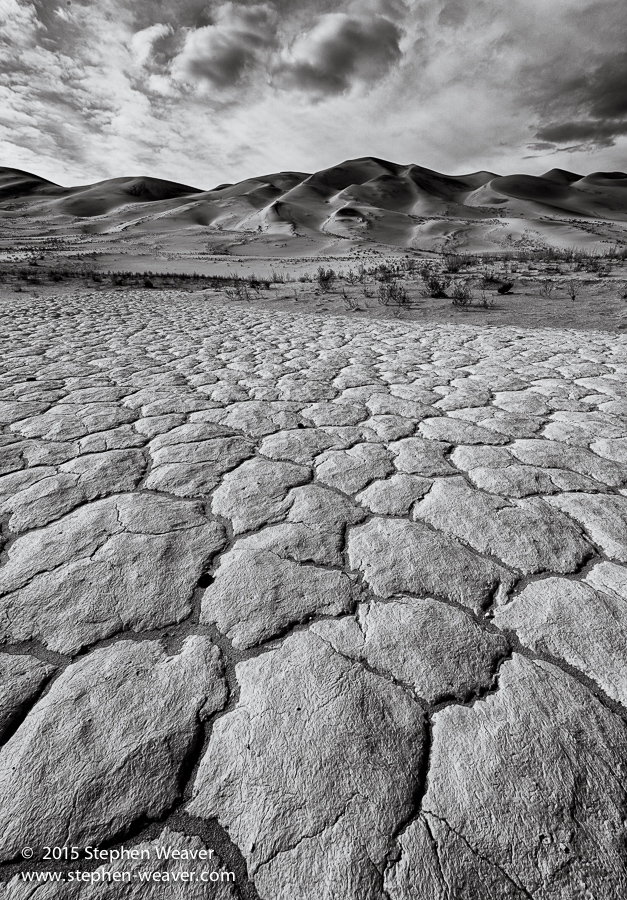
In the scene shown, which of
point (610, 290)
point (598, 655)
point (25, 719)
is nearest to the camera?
point (25, 719)

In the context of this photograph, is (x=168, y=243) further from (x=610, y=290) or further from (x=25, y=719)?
(x=25, y=719)

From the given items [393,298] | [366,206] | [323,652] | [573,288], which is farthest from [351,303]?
[366,206]

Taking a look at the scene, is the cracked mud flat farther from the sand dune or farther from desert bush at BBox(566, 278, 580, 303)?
the sand dune

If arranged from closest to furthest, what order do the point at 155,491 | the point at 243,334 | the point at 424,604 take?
the point at 424,604 < the point at 155,491 < the point at 243,334

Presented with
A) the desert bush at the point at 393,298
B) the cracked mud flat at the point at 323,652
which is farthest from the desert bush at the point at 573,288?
the cracked mud flat at the point at 323,652

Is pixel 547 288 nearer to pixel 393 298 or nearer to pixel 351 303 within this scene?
pixel 393 298

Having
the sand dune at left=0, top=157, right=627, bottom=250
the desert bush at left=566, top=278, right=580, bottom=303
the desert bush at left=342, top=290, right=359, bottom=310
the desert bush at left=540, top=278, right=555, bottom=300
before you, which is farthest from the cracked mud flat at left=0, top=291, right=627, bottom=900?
the sand dune at left=0, top=157, right=627, bottom=250

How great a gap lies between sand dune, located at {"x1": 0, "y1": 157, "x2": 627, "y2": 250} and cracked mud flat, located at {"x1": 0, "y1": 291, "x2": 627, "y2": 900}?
141ft

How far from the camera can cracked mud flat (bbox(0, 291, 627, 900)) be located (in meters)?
0.87

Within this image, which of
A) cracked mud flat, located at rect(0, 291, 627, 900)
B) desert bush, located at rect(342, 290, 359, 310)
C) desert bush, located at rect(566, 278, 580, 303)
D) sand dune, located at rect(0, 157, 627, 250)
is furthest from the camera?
sand dune, located at rect(0, 157, 627, 250)

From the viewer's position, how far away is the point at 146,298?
10.8 m

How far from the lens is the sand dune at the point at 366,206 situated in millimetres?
45312

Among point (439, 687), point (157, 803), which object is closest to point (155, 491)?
point (157, 803)

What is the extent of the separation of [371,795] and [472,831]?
212 millimetres
